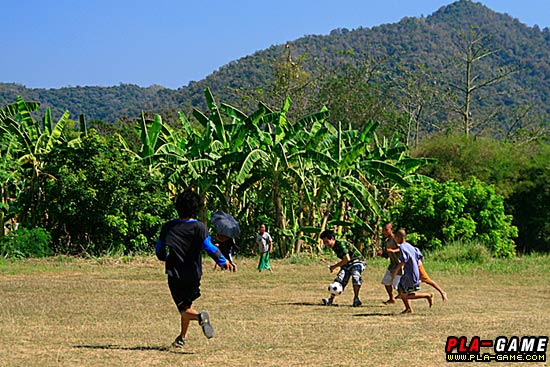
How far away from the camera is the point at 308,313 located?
1215 centimetres

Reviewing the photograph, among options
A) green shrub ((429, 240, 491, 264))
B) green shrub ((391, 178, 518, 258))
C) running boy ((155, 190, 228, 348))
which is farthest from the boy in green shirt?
green shrub ((391, 178, 518, 258))

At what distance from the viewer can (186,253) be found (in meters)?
8.53

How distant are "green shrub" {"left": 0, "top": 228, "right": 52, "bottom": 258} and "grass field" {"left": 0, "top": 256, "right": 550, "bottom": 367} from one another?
1514mm

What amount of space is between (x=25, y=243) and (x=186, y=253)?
1368cm

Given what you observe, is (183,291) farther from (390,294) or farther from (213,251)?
(390,294)

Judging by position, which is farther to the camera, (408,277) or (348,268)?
(348,268)

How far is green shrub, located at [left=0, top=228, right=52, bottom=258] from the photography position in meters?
20.9

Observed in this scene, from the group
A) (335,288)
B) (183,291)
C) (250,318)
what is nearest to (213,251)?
(183,291)

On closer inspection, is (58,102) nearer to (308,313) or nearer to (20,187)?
(20,187)

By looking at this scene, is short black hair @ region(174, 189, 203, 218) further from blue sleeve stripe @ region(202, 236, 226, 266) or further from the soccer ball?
the soccer ball

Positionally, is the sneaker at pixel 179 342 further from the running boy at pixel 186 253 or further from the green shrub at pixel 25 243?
the green shrub at pixel 25 243

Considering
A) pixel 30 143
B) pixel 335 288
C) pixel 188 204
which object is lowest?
pixel 335 288

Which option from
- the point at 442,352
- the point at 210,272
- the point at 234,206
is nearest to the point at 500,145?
the point at 234,206

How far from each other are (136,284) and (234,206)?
6.69 meters
